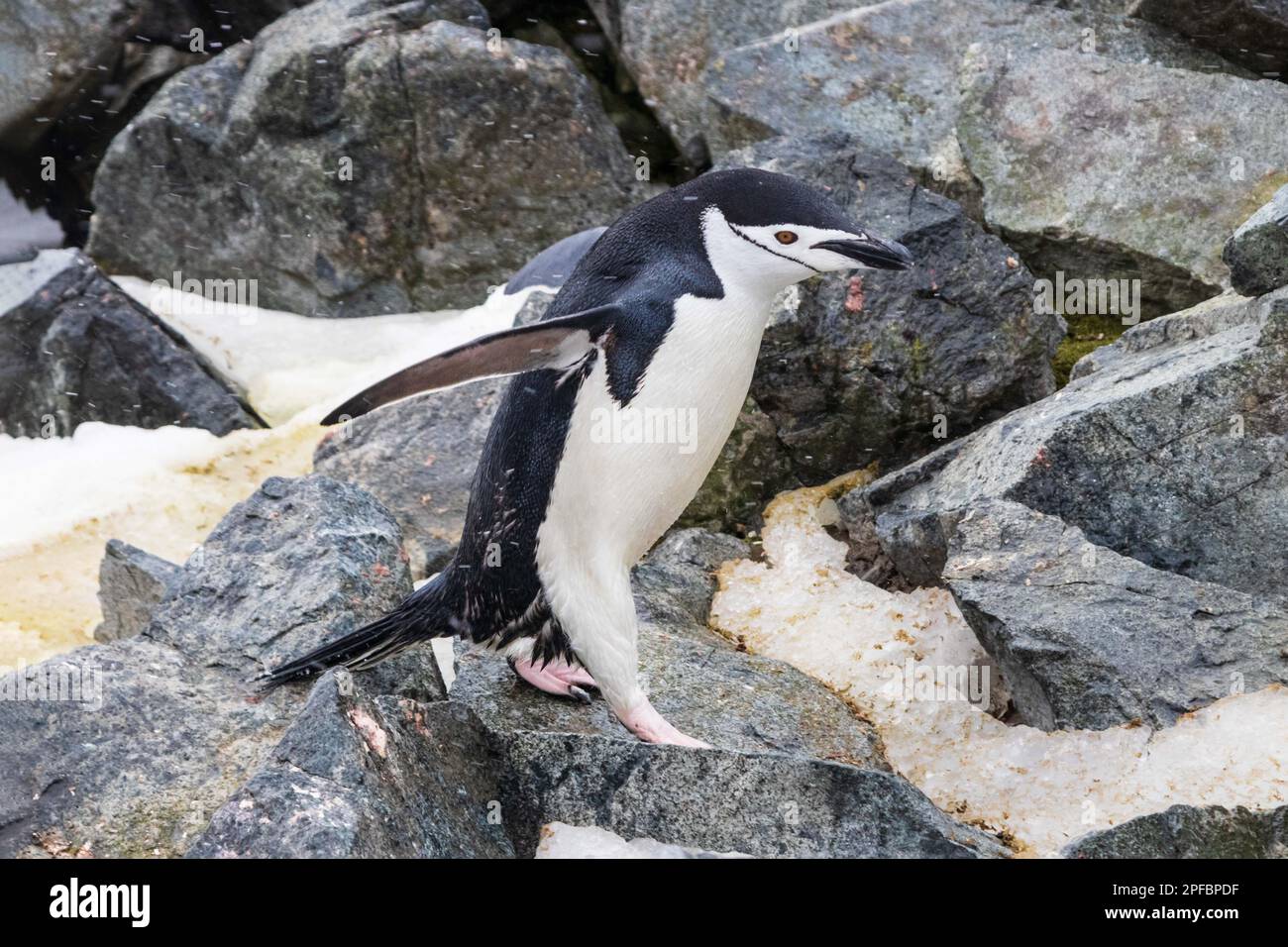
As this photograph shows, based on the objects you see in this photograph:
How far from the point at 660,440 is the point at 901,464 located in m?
1.98

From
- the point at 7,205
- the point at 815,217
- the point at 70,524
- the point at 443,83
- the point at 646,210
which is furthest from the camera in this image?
the point at 7,205

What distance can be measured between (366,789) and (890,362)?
2743 mm

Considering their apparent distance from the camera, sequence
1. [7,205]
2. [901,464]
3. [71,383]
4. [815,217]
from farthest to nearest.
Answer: [7,205]
[71,383]
[901,464]
[815,217]

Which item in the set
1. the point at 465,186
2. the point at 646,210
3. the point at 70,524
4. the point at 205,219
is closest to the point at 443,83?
the point at 465,186

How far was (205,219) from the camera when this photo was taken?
274 inches

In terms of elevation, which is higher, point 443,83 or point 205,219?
point 443,83

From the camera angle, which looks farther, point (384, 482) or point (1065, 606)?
point (384, 482)

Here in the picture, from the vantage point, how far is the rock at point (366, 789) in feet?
7.00

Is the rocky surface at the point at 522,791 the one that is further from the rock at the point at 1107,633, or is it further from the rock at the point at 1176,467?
the rock at the point at 1176,467

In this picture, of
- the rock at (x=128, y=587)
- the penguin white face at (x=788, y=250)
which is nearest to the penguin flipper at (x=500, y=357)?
the penguin white face at (x=788, y=250)

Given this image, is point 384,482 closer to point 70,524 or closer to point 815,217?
point 70,524

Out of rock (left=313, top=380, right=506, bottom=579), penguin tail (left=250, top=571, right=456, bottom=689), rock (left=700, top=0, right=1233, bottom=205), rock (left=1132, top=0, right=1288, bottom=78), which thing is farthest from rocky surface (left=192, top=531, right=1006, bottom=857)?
rock (left=1132, top=0, right=1288, bottom=78)

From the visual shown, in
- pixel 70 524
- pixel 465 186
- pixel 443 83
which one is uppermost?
pixel 443 83

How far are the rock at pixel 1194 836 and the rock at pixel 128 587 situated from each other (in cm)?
264
